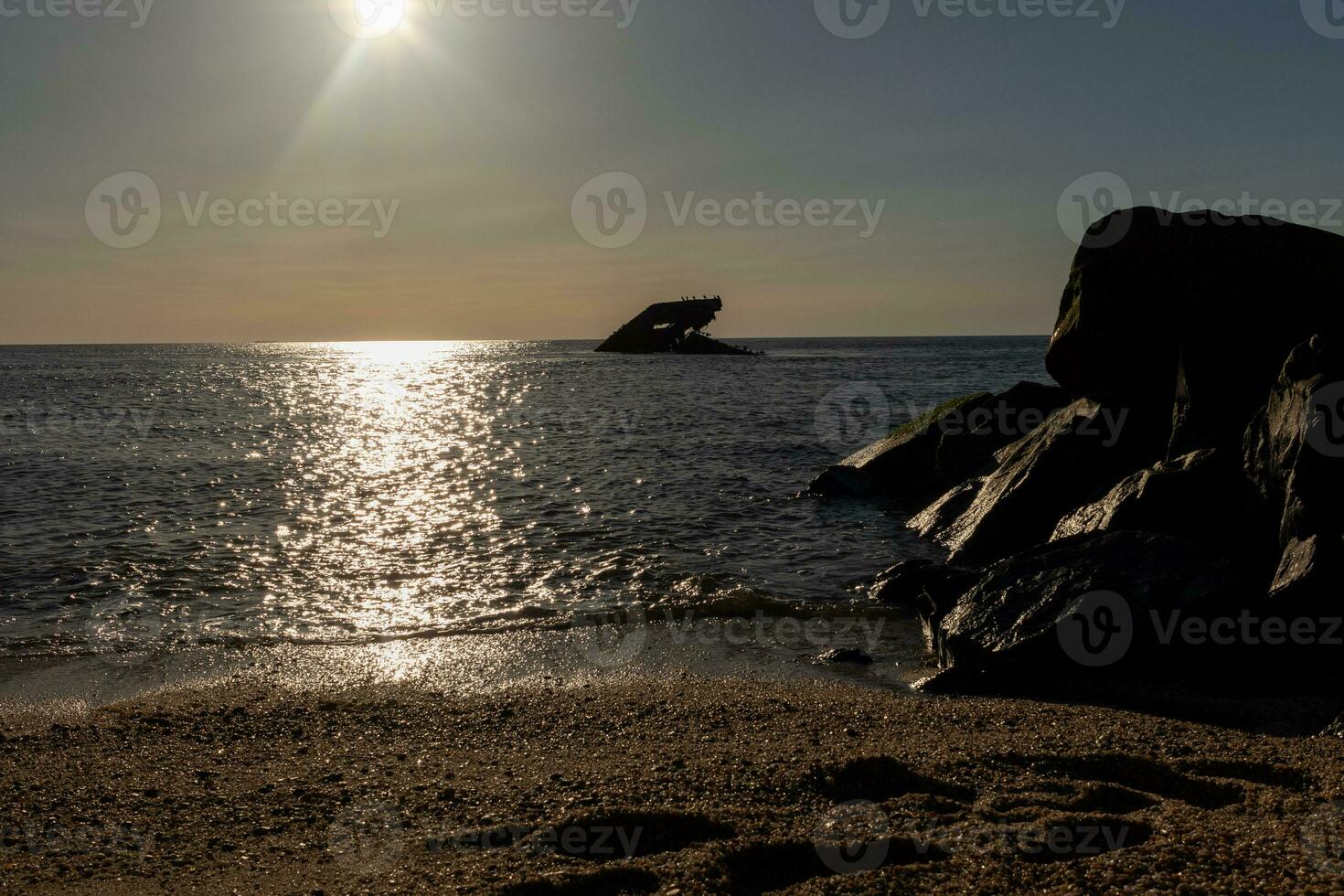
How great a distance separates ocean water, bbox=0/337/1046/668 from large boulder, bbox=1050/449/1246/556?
3.49 metres

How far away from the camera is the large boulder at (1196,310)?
1012 centimetres

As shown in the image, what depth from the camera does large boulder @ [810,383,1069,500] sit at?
17141 millimetres

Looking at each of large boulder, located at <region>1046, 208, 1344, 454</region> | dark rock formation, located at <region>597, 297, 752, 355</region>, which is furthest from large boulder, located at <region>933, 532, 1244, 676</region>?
dark rock formation, located at <region>597, 297, 752, 355</region>

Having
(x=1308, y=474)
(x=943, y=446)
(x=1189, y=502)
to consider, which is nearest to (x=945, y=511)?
(x=943, y=446)

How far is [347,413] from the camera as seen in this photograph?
4375 centimetres

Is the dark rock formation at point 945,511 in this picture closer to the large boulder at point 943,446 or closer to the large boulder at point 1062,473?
the large boulder at point 943,446

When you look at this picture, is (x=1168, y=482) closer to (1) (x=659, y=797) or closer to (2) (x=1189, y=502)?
(2) (x=1189, y=502)

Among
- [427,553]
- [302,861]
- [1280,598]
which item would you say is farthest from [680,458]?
[302,861]

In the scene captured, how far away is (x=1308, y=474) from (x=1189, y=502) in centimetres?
196

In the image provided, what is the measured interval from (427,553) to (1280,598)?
1109cm

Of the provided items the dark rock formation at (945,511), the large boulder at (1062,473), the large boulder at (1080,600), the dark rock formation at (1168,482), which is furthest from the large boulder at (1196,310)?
the dark rock formation at (945,511)

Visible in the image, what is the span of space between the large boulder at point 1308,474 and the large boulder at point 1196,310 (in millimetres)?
1897

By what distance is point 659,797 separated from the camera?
5.46m

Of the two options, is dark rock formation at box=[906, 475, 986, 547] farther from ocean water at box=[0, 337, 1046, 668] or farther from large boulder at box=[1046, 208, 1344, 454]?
large boulder at box=[1046, 208, 1344, 454]
